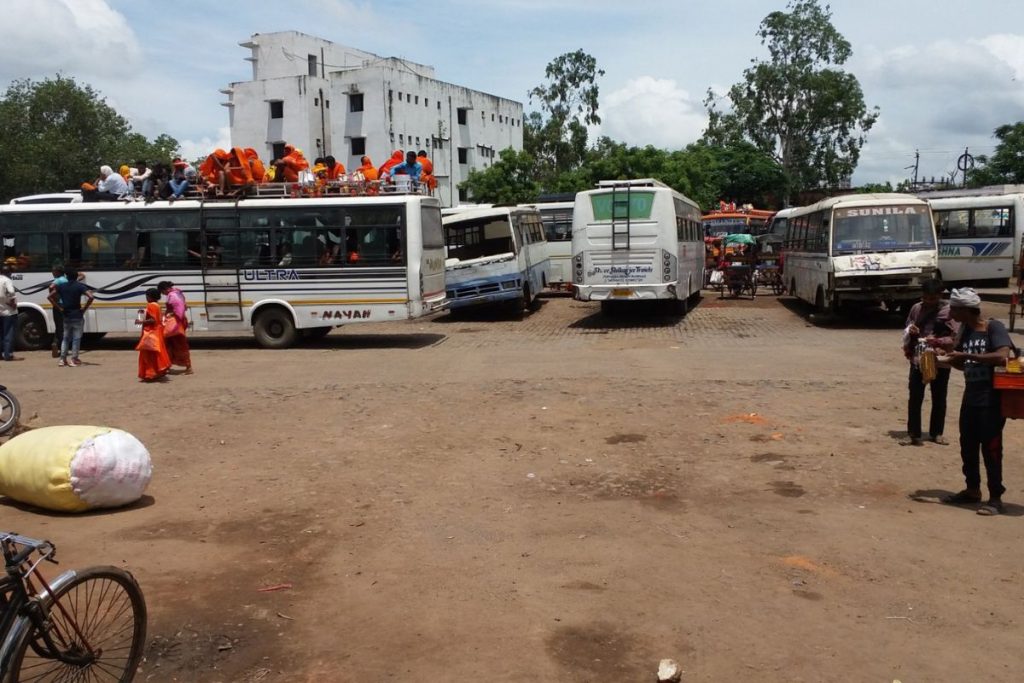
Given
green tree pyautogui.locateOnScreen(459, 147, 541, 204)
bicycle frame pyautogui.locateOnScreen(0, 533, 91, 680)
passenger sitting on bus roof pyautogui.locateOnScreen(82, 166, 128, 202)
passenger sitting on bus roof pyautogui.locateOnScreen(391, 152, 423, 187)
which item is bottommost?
bicycle frame pyautogui.locateOnScreen(0, 533, 91, 680)

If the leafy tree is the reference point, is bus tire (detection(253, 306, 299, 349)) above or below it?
below

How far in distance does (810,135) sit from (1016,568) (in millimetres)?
50296

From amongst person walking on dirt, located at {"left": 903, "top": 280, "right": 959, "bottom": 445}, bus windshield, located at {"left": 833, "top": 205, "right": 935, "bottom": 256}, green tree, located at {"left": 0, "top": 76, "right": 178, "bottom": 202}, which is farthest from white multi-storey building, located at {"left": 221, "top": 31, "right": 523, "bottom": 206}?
person walking on dirt, located at {"left": 903, "top": 280, "right": 959, "bottom": 445}

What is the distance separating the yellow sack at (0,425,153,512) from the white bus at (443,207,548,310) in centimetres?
1386

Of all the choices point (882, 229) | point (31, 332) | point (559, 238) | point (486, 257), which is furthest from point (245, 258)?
point (559, 238)

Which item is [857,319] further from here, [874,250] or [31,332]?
[31,332]

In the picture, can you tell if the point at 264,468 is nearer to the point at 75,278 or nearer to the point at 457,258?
the point at 75,278

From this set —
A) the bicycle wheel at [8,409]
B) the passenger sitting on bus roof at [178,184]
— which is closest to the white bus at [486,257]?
the passenger sitting on bus roof at [178,184]

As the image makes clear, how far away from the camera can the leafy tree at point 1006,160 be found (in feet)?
158

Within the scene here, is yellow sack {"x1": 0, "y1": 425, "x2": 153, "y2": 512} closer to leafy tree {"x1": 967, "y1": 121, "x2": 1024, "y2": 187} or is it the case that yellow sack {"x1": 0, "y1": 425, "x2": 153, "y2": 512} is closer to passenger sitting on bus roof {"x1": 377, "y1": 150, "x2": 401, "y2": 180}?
passenger sitting on bus roof {"x1": 377, "y1": 150, "x2": 401, "y2": 180}

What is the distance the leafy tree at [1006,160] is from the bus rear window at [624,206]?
3737cm

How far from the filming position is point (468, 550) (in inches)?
225

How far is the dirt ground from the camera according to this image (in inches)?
169

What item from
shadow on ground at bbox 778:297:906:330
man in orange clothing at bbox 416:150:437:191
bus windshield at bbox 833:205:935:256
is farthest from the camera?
shadow on ground at bbox 778:297:906:330
